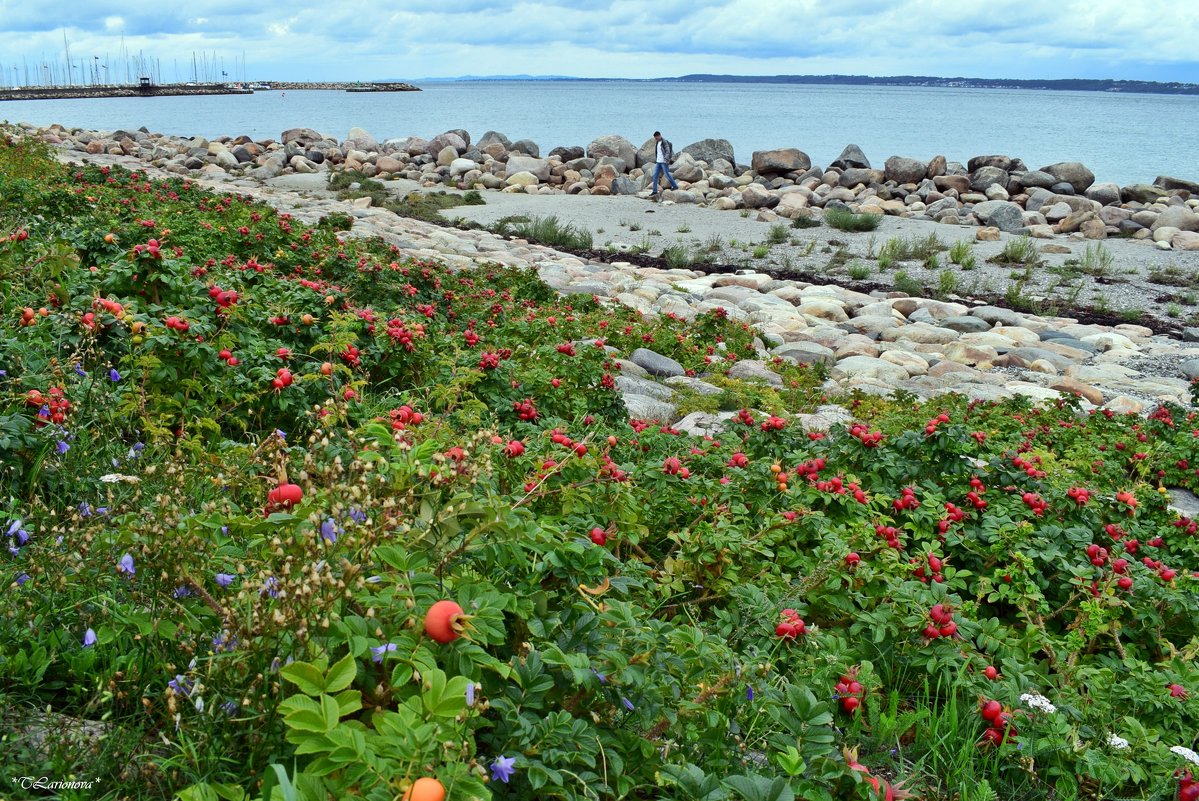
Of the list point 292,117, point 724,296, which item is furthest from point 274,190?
point 292,117

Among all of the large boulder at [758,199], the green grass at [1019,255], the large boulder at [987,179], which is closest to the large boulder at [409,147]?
the large boulder at [758,199]

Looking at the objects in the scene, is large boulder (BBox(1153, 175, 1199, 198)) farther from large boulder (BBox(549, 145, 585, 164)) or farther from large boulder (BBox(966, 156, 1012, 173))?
large boulder (BBox(549, 145, 585, 164))

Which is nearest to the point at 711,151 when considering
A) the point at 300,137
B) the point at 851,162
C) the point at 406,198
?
the point at 851,162

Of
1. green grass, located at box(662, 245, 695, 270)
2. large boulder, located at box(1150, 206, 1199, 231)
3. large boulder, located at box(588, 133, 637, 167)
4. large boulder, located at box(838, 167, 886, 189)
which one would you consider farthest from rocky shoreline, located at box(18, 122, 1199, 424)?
large boulder, located at box(588, 133, 637, 167)

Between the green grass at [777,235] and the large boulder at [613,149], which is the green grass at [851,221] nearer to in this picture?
the green grass at [777,235]

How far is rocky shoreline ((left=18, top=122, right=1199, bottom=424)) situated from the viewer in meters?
7.73

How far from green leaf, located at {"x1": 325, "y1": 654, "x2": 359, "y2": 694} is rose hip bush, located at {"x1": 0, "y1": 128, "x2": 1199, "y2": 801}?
25mm

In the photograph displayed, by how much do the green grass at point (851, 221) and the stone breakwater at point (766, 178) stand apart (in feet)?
5.00

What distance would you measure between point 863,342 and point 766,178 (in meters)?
19.4

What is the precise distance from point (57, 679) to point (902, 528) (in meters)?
3.08

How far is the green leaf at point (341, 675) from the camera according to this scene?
5.25ft

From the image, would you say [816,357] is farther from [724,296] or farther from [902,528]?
[902,528]

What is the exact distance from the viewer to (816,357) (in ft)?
29.7

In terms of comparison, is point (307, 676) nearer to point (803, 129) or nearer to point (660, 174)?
point (660, 174)
